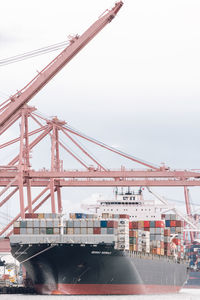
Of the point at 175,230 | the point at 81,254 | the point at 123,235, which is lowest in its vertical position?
the point at 81,254

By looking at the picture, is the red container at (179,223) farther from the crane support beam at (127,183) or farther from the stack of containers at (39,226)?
the stack of containers at (39,226)

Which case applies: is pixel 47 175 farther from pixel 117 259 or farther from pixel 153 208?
pixel 117 259

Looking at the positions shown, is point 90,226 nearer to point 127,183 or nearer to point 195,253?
point 127,183

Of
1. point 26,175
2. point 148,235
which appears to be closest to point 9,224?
point 26,175

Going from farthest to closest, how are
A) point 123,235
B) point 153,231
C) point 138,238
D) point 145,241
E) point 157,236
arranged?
point 157,236 < point 153,231 < point 145,241 < point 138,238 < point 123,235

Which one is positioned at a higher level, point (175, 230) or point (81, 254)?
point (175, 230)

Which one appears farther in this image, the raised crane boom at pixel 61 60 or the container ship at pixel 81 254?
the raised crane boom at pixel 61 60

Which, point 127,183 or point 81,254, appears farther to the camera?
point 127,183

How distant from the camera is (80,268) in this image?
196ft

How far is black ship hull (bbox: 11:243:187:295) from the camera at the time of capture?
195 feet

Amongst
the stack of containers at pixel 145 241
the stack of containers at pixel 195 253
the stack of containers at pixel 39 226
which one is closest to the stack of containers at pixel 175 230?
the stack of containers at pixel 145 241

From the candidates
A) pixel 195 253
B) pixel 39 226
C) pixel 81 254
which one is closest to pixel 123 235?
pixel 81 254

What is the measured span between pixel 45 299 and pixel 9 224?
22.4m

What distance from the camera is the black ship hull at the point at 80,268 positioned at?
59.3 metres
